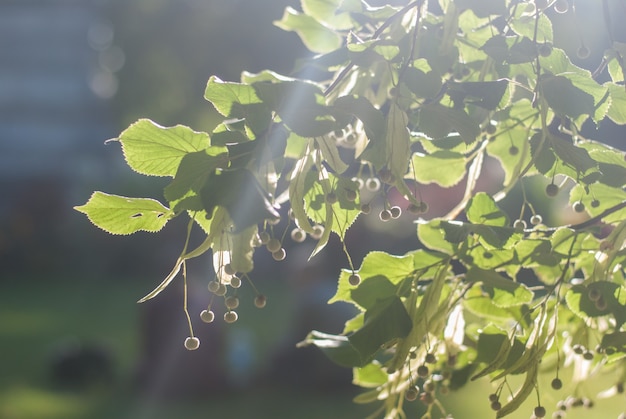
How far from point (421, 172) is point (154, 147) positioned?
0.54 m

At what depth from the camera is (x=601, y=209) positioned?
133cm

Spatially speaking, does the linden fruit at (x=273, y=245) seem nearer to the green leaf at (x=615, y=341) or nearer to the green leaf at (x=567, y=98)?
the green leaf at (x=567, y=98)

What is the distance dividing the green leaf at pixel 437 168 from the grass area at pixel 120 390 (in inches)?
89.0

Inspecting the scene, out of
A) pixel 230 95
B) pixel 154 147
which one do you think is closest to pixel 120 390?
pixel 154 147

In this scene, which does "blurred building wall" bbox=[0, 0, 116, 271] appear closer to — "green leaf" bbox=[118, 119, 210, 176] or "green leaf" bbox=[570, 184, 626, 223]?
"green leaf" bbox=[570, 184, 626, 223]

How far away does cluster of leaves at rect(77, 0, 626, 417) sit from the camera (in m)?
0.91

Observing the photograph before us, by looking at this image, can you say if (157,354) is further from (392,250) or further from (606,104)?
(606,104)

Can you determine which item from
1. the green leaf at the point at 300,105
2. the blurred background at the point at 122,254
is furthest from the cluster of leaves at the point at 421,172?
the blurred background at the point at 122,254

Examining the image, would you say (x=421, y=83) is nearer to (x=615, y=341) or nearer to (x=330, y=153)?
(x=330, y=153)

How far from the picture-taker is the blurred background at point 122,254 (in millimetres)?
6762

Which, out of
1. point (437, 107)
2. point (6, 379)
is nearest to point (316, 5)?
point (437, 107)

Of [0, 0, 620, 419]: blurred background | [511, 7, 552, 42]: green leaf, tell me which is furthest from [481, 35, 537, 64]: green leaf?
[0, 0, 620, 419]: blurred background

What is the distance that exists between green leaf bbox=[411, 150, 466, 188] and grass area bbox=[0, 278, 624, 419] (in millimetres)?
2260

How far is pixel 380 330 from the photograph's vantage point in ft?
3.41
